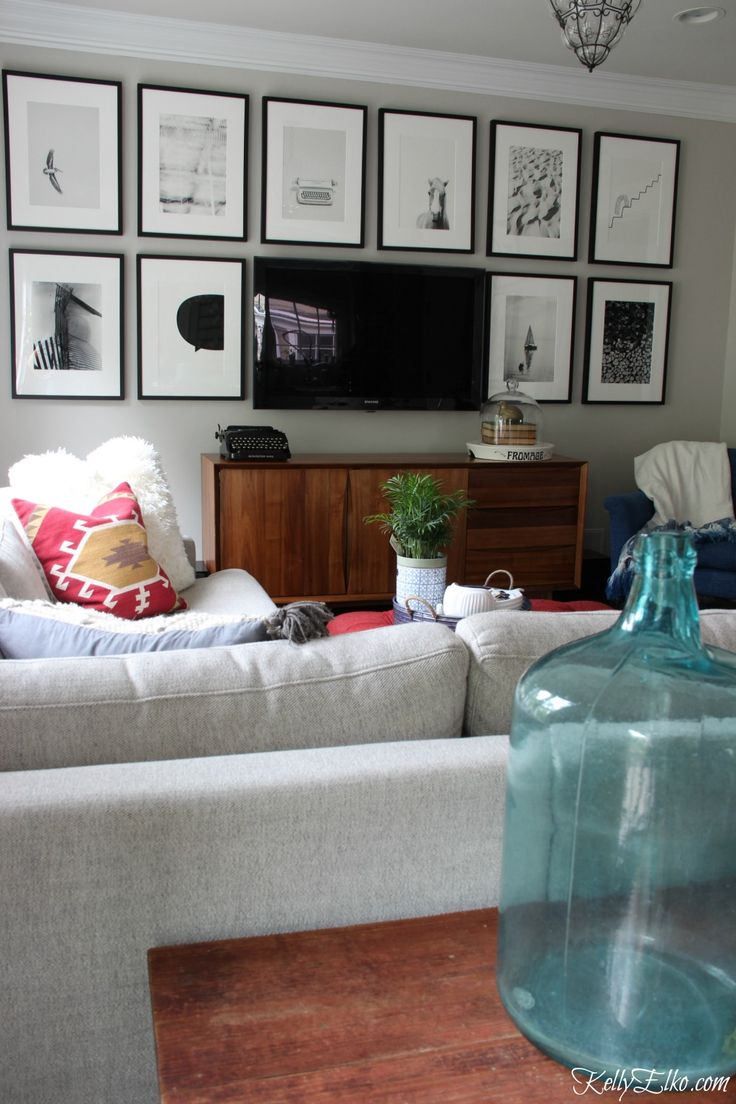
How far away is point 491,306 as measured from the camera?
4906 millimetres

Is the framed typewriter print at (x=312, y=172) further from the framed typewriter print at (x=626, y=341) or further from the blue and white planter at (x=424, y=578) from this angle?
the blue and white planter at (x=424, y=578)

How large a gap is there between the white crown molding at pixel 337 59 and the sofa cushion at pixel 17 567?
2.73 metres

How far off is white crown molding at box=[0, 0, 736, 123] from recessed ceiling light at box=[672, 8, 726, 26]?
2.53ft

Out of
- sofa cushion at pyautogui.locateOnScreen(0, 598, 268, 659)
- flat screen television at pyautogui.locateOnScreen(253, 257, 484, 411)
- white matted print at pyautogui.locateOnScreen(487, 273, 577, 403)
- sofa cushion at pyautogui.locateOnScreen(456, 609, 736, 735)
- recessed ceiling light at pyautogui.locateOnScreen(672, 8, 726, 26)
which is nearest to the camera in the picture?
sofa cushion at pyautogui.locateOnScreen(456, 609, 736, 735)

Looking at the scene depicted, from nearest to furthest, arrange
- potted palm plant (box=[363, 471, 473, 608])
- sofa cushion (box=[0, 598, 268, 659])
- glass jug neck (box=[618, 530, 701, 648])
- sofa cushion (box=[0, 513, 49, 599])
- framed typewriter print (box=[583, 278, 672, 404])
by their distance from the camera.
A: glass jug neck (box=[618, 530, 701, 648])
sofa cushion (box=[0, 598, 268, 659])
sofa cushion (box=[0, 513, 49, 599])
potted palm plant (box=[363, 471, 473, 608])
framed typewriter print (box=[583, 278, 672, 404])

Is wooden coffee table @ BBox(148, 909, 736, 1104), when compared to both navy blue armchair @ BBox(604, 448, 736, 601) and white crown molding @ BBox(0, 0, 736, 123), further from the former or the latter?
white crown molding @ BBox(0, 0, 736, 123)

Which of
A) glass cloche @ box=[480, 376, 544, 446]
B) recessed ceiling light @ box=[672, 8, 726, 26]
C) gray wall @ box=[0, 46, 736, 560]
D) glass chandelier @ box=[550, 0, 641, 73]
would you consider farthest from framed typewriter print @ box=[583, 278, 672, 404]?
glass chandelier @ box=[550, 0, 641, 73]

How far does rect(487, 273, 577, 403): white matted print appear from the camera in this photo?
4922 millimetres

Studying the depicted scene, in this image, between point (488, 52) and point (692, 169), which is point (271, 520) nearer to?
point (488, 52)

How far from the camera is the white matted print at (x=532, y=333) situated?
492 centimetres

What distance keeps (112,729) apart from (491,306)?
417 cm

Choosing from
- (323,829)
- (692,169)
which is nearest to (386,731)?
(323,829)

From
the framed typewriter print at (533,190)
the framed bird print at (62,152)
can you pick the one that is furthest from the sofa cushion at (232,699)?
the framed typewriter print at (533,190)

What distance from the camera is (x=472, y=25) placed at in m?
4.20
